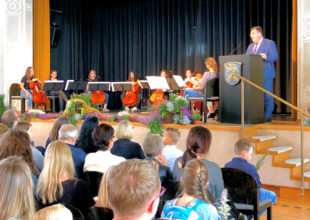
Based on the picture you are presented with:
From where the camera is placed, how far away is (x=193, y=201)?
7.19ft

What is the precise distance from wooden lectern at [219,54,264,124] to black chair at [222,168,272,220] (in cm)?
310

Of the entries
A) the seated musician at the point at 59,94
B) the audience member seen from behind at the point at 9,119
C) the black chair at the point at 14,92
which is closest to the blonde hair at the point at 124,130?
the audience member seen from behind at the point at 9,119

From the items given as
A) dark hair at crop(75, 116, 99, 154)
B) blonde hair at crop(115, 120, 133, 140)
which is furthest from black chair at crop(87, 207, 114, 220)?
dark hair at crop(75, 116, 99, 154)

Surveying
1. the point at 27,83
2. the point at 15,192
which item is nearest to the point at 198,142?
the point at 15,192

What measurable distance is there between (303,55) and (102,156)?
538 centimetres

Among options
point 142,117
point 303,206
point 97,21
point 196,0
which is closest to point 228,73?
point 142,117

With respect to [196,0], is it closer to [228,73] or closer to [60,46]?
[60,46]

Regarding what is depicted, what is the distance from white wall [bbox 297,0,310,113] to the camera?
7.88m

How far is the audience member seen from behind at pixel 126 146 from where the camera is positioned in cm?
427

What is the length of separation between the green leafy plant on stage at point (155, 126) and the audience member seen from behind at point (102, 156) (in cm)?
297

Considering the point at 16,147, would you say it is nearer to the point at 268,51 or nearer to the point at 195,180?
the point at 195,180

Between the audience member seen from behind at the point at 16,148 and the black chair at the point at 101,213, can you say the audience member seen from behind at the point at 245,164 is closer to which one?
the audience member seen from behind at the point at 16,148

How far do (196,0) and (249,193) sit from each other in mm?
10903

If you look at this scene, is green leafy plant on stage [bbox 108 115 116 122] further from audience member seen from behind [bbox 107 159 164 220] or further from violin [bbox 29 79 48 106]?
audience member seen from behind [bbox 107 159 164 220]
